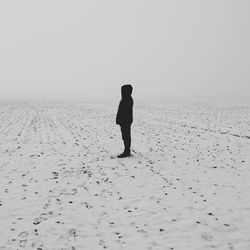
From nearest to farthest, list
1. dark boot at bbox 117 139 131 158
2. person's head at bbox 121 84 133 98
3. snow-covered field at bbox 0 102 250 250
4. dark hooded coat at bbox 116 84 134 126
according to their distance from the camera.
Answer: snow-covered field at bbox 0 102 250 250, person's head at bbox 121 84 133 98, dark hooded coat at bbox 116 84 134 126, dark boot at bbox 117 139 131 158

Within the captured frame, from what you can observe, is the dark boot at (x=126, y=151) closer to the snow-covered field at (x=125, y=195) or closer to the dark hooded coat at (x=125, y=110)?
the snow-covered field at (x=125, y=195)

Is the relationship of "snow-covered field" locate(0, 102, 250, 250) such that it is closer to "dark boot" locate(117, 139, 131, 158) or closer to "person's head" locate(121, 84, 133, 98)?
"dark boot" locate(117, 139, 131, 158)

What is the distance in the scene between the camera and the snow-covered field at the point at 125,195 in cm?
674

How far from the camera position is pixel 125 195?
30.6 feet

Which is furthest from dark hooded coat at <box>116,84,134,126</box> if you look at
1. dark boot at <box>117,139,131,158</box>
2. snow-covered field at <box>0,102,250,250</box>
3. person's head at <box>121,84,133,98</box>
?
snow-covered field at <box>0,102,250,250</box>

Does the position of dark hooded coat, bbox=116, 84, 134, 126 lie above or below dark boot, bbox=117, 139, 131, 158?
above

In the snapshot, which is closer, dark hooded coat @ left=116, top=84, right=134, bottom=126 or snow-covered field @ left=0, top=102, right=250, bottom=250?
snow-covered field @ left=0, top=102, right=250, bottom=250

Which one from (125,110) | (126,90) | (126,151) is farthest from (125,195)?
(126,90)

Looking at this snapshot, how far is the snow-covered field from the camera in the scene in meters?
6.74

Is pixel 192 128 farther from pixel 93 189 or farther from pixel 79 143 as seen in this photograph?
pixel 93 189

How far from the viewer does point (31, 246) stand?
639 cm

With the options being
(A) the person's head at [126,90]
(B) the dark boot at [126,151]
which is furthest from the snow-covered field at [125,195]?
(A) the person's head at [126,90]

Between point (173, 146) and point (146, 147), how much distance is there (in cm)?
161

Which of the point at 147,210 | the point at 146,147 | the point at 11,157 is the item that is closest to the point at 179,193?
the point at 147,210
